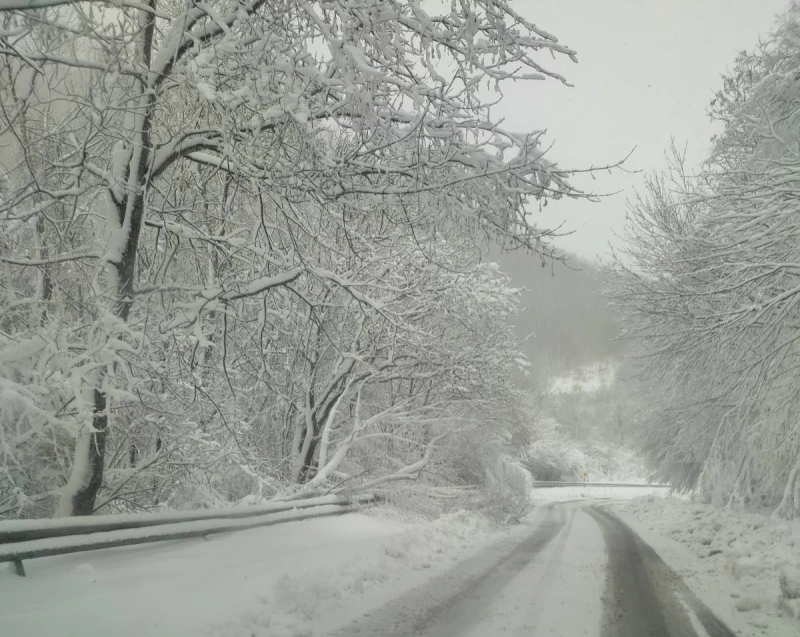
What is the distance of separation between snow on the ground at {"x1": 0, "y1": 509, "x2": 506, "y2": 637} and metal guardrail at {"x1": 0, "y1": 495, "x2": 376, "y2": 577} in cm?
16

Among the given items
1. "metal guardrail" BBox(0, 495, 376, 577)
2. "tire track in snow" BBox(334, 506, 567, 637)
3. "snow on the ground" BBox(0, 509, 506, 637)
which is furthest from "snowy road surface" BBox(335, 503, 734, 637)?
"metal guardrail" BBox(0, 495, 376, 577)

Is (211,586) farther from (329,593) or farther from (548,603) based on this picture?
(548,603)

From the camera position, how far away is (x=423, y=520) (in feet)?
43.3

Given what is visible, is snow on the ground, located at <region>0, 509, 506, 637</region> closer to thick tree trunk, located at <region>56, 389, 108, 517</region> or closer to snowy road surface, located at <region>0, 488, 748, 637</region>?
snowy road surface, located at <region>0, 488, 748, 637</region>

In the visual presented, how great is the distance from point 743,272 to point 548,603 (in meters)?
5.93

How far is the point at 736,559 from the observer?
8781 millimetres

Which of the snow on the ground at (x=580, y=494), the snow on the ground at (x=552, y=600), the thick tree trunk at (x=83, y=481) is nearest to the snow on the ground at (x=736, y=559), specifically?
the snow on the ground at (x=552, y=600)

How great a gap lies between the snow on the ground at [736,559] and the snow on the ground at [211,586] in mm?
3565

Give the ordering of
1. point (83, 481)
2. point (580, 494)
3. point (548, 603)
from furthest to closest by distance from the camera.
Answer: point (580, 494) → point (83, 481) → point (548, 603)

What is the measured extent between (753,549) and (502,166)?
9650 millimetres

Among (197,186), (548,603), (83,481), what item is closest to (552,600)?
(548,603)

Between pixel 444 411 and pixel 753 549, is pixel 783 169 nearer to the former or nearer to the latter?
pixel 753 549

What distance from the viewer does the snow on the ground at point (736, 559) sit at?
5.91 m

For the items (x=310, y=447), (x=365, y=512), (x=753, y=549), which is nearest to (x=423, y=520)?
(x=365, y=512)
